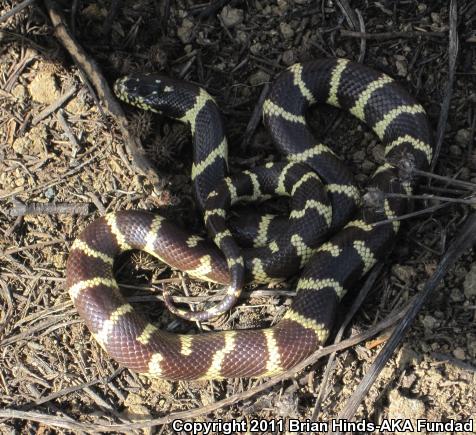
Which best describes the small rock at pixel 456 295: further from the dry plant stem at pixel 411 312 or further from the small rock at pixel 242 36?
the small rock at pixel 242 36

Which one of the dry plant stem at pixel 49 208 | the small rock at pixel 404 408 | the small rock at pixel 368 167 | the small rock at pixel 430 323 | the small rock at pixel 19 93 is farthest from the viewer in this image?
the small rock at pixel 368 167

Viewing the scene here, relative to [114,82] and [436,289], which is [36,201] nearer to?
[114,82]

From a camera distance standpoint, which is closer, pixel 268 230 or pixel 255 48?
pixel 268 230

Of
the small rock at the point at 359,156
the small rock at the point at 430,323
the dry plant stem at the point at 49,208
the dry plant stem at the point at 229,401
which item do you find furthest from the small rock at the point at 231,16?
the small rock at the point at 430,323

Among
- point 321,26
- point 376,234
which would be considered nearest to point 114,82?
point 321,26

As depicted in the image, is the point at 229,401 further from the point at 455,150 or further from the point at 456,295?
the point at 455,150

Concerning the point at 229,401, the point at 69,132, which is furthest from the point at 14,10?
the point at 229,401
